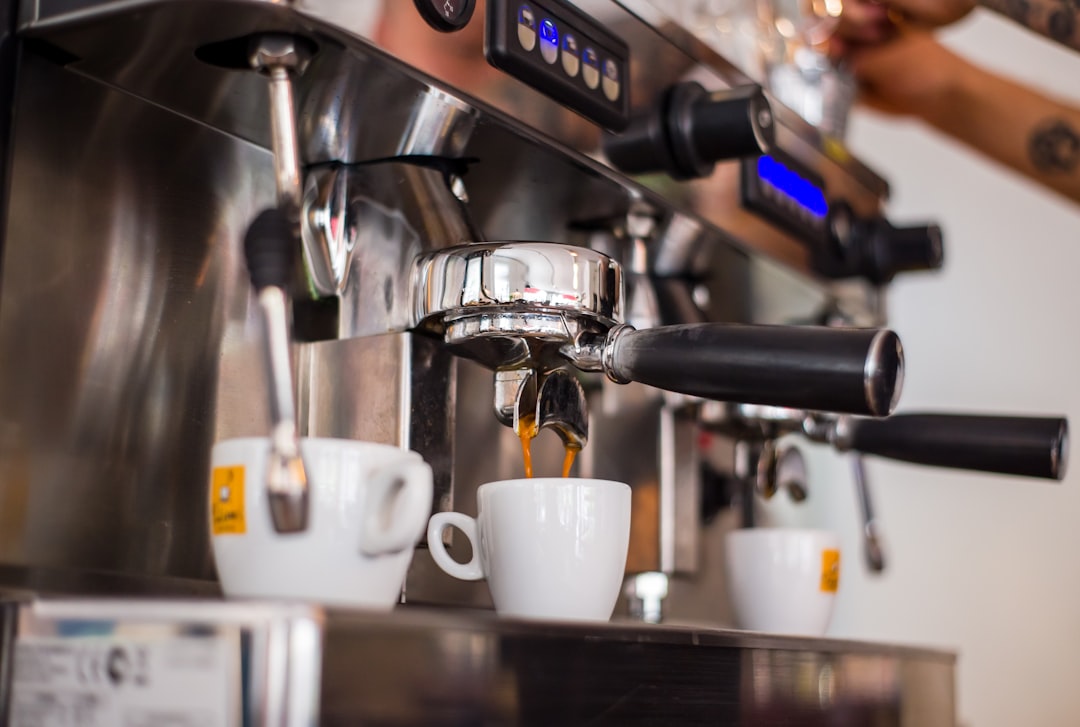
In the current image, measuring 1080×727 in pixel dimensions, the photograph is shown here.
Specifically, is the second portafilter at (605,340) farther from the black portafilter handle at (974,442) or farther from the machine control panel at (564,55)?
the black portafilter handle at (974,442)

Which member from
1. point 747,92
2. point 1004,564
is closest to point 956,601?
point 1004,564

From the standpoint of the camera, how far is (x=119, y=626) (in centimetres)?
37

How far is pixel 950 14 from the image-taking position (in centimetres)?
112

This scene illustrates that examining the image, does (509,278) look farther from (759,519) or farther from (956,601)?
(956,601)

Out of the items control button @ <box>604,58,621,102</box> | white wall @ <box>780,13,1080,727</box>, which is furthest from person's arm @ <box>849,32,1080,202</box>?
control button @ <box>604,58,621,102</box>

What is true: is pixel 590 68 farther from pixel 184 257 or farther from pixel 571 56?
pixel 184 257

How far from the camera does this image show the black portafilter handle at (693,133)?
70 centimetres

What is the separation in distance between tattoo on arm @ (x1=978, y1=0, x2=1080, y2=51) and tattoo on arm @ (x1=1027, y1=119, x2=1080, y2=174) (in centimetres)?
29

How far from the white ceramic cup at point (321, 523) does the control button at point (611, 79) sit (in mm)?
275

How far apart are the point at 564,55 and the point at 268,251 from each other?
23 centimetres

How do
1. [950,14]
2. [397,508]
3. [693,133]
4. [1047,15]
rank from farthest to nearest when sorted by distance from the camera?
[950,14] < [1047,15] < [693,133] < [397,508]

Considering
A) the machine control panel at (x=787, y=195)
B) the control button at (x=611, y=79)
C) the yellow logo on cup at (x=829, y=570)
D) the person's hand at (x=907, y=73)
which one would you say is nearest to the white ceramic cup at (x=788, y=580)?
the yellow logo on cup at (x=829, y=570)

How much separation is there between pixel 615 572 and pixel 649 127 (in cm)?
27

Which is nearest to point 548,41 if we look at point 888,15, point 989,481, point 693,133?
point 693,133
